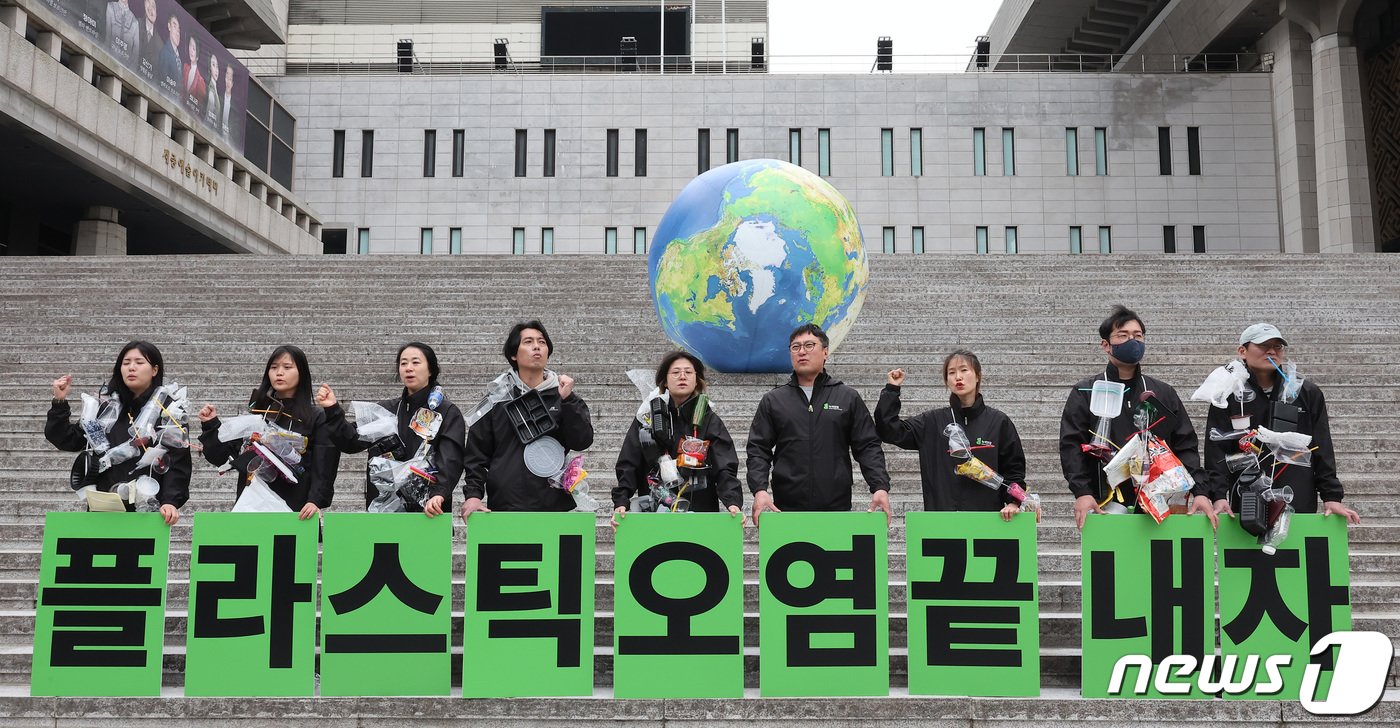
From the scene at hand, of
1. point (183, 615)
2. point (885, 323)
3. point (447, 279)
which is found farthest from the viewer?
point (447, 279)

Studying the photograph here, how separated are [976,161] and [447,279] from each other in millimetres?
20120

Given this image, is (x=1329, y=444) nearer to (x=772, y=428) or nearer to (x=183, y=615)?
(x=772, y=428)

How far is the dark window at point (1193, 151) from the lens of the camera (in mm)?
30438

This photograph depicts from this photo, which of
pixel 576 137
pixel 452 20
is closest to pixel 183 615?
pixel 576 137

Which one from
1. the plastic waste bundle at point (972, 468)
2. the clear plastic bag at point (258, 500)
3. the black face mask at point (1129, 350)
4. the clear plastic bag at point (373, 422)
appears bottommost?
the clear plastic bag at point (258, 500)

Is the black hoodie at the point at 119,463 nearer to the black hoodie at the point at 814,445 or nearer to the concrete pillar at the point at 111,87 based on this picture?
the black hoodie at the point at 814,445

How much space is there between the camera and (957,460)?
5.21 metres

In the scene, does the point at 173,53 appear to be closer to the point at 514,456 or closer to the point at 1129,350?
the point at 514,456

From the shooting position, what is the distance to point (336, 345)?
10812mm

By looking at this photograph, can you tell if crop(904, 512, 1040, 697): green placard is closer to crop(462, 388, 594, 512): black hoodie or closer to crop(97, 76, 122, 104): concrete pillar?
crop(462, 388, 594, 512): black hoodie

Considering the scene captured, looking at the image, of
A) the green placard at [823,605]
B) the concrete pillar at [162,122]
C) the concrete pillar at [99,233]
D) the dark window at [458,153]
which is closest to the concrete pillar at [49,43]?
the concrete pillar at [162,122]

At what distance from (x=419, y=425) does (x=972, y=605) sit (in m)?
2.55

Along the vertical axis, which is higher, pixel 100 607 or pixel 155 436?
pixel 155 436

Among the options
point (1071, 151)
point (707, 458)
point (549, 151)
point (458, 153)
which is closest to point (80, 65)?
point (458, 153)
